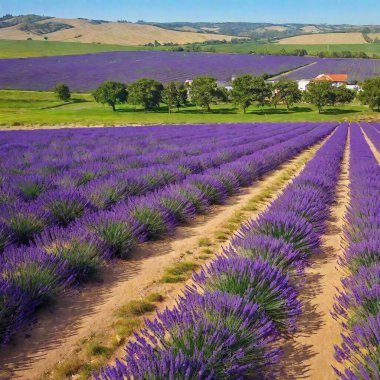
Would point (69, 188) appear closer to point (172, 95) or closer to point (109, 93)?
point (109, 93)

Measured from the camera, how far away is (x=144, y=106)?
5353 centimetres

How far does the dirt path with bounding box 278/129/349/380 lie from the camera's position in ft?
8.76

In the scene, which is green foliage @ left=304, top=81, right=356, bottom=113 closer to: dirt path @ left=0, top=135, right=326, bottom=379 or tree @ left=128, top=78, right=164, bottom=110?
tree @ left=128, top=78, right=164, bottom=110

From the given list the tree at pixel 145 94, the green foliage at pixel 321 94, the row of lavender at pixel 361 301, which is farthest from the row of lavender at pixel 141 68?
the row of lavender at pixel 361 301

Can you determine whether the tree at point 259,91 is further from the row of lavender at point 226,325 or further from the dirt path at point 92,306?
the row of lavender at point 226,325

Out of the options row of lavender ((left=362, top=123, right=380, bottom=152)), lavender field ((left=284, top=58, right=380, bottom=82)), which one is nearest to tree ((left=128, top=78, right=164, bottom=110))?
row of lavender ((left=362, top=123, right=380, bottom=152))

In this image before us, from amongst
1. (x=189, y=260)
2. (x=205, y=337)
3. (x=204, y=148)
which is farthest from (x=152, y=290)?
(x=204, y=148)

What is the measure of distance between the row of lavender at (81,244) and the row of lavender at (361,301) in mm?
2402

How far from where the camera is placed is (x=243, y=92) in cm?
5378

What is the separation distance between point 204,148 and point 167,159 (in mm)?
3257

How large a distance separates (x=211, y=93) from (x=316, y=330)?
54.4 meters

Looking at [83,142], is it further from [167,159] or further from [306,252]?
[306,252]

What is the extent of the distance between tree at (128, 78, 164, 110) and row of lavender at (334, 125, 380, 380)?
158ft

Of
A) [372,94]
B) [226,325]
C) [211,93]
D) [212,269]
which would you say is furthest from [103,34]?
[226,325]
